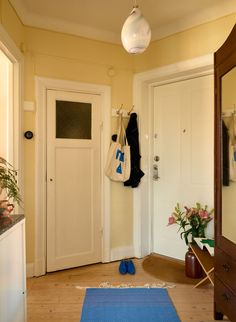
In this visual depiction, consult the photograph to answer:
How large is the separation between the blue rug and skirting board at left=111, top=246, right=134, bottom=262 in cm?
70

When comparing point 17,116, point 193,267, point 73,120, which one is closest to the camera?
point 17,116

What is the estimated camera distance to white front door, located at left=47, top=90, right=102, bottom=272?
2961mm

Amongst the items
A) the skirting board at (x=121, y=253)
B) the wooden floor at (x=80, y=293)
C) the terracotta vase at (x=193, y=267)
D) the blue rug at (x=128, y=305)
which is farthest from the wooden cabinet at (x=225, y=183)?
the skirting board at (x=121, y=253)

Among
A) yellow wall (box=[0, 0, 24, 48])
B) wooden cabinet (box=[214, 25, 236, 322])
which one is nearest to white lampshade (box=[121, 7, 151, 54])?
wooden cabinet (box=[214, 25, 236, 322])

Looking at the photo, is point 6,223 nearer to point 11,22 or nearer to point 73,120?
point 73,120

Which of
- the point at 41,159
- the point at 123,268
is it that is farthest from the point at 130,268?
the point at 41,159

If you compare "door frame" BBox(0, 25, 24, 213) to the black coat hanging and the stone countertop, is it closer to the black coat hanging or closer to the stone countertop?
the stone countertop

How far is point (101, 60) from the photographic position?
3.17 metres

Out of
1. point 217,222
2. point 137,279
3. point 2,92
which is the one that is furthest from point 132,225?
point 2,92

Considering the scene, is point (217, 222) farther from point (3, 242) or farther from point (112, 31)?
point (112, 31)

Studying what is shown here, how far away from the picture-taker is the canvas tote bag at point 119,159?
315 centimetres

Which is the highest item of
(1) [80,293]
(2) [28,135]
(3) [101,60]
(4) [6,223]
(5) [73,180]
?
(3) [101,60]

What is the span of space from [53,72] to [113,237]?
1882 millimetres

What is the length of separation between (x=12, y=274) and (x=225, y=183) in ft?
4.82
